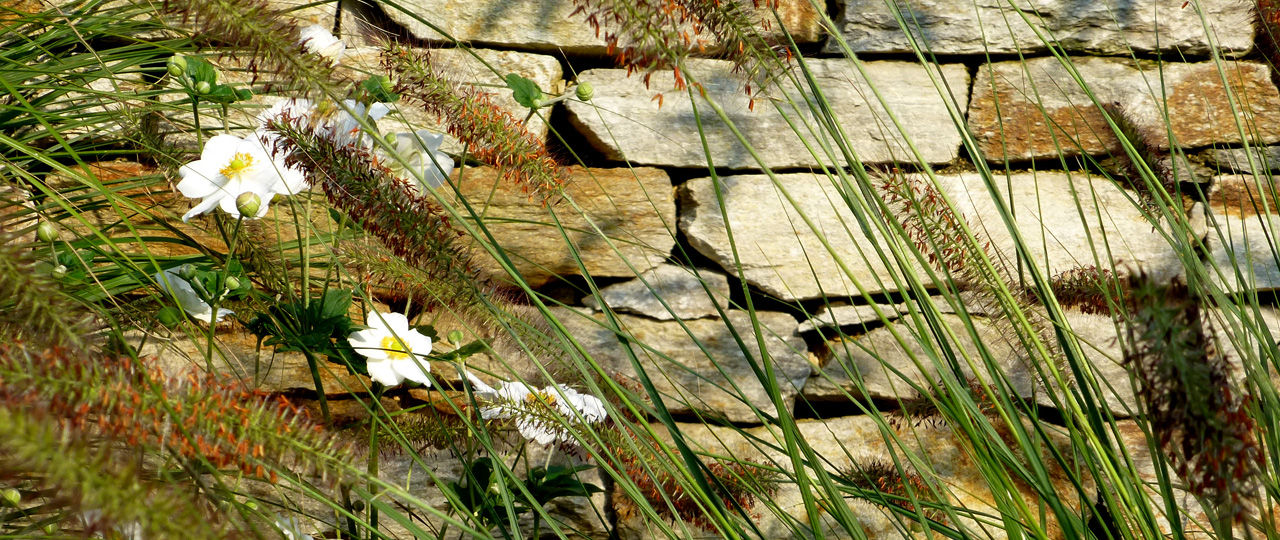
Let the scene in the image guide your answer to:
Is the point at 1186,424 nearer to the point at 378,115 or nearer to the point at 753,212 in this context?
the point at 378,115

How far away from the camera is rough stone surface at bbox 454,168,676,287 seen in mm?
1719

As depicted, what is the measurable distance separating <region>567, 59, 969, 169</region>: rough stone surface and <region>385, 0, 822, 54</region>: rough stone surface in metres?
0.08

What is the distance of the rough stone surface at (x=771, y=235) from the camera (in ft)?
5.90

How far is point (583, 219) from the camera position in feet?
5.72

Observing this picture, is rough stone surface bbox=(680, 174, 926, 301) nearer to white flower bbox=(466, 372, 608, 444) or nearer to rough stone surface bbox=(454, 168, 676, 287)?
rough stone surface bbox=(454, 168, 676, 287)

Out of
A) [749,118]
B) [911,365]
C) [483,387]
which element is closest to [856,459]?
[911,365]

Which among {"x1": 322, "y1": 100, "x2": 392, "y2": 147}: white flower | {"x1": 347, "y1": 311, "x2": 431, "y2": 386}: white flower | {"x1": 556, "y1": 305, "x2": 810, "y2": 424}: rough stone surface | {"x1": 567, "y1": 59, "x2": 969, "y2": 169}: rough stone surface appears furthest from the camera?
{"x1": 567, "y1": 59, "x2": 969, "y2": 169}: rough stone surface

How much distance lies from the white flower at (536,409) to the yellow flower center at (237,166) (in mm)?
355

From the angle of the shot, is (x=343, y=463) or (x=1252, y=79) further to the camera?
(x=1252, y=79)

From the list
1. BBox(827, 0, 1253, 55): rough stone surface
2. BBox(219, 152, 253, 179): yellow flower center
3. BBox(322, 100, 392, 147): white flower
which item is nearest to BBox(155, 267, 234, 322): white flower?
BBox(219, 152, 253, 179): yellow flower center

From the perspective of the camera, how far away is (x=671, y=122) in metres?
1.85

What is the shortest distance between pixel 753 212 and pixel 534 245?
1.55 feet

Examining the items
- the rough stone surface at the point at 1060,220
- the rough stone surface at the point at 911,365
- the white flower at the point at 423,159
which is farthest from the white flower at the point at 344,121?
the rough stone surface at the point at 1060,220

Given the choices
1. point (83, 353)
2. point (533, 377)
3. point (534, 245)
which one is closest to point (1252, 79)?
point (534, 245)
